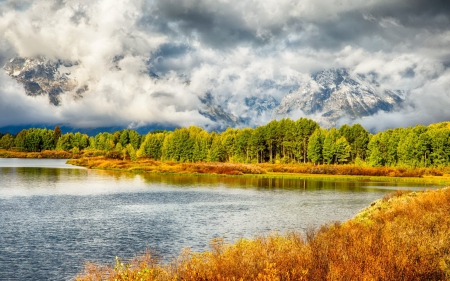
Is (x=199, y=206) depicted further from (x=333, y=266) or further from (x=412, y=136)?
(x=412, y=136)

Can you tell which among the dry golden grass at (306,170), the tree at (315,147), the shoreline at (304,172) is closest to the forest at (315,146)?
the tree at (315,147)

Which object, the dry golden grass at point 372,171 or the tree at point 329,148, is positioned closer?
the dry golden grass at point 372,171

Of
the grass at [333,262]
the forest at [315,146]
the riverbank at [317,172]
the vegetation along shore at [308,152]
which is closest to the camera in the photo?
the grass at [333,262]

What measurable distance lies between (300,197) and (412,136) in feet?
302

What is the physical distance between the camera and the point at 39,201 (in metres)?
58.0

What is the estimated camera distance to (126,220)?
1774 inches

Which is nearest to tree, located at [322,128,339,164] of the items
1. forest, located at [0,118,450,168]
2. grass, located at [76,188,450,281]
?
forest, located at [0,118,450,168]

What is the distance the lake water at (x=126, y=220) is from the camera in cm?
2978

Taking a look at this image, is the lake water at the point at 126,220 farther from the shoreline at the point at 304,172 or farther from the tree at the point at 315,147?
the tree at the point at 315,147

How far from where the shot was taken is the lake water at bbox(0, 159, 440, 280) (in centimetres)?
2978

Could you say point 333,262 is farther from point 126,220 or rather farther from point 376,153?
point 376,153

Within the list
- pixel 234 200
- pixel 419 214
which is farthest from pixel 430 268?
pixel 234 200

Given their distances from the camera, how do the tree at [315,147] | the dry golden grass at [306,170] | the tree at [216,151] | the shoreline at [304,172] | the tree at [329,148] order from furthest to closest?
the tree at [216,151], the tree at [315,147], the tree at [329,148], the dry golden grass at [306,170], the shoreline at [304,172]

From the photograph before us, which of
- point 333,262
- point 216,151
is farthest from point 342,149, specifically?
point 333,262
